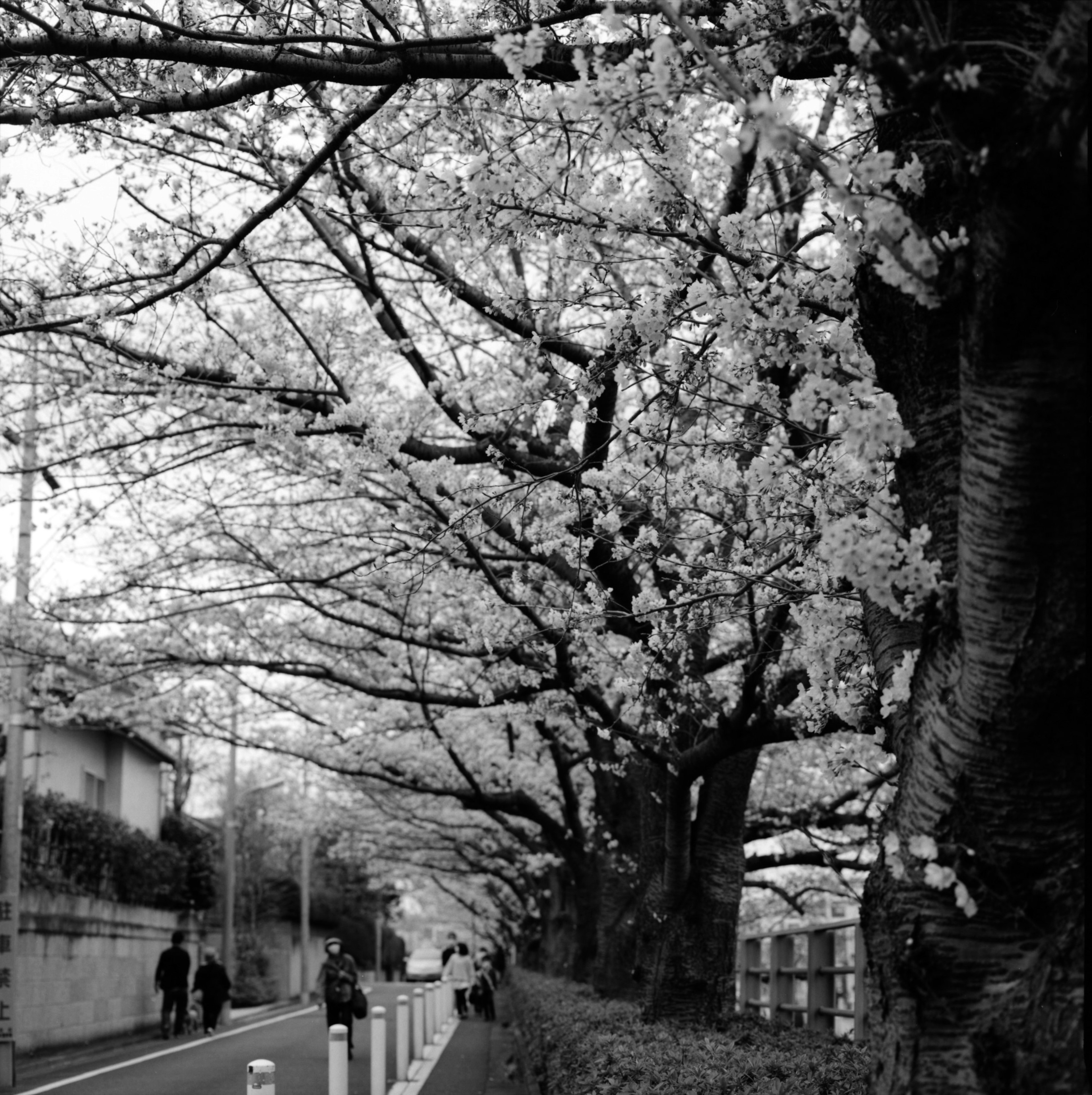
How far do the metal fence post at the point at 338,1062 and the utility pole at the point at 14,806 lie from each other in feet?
18.2

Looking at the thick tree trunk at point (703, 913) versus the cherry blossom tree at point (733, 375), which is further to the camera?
the thick tree trunk at point (703, 913)

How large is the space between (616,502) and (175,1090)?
9049 millimetres

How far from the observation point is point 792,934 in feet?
44.8

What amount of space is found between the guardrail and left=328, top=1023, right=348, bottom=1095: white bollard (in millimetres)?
3438

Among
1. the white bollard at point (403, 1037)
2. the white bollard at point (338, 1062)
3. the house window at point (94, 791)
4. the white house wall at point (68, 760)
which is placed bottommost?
the white bollard at point (403, 1037)

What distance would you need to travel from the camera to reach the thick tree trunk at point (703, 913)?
10.1 m

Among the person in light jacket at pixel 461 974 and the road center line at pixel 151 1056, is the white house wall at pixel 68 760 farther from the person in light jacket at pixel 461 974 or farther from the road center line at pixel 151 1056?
the person in light jacket at pixel 461 974

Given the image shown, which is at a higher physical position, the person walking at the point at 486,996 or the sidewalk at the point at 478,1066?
the sidewalk at the point at 478,1066

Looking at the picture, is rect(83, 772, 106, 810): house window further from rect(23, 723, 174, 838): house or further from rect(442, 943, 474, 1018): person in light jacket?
rect(442, 943, 474, 1018): person in light jacket

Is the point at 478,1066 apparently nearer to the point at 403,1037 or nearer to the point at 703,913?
the point at 403,1037

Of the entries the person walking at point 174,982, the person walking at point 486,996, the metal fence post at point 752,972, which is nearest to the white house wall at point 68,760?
the person walking at point 174,982

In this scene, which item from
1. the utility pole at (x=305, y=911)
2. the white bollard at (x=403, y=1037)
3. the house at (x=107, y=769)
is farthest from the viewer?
the utility pole at (x=305, y=911)

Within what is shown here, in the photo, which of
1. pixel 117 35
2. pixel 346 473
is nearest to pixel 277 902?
pixel 346 473

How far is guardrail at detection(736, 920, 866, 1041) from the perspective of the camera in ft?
36.8
